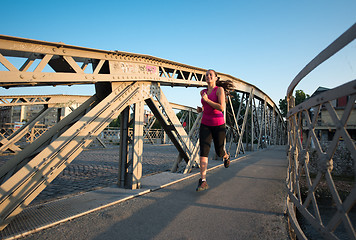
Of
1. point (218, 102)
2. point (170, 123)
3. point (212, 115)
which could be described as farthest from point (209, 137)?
point (170, 123)

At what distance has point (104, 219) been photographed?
2.53 meters

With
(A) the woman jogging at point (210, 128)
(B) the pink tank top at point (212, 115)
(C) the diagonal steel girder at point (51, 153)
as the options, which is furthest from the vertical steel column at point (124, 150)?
(B) the pink tank top at point (212, 115)

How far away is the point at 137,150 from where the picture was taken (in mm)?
4023

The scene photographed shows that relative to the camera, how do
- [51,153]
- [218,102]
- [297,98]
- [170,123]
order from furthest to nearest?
[297,98], [170,123], [218,102], [51,153]

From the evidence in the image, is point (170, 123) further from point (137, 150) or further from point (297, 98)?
Answer: point (297, 98)

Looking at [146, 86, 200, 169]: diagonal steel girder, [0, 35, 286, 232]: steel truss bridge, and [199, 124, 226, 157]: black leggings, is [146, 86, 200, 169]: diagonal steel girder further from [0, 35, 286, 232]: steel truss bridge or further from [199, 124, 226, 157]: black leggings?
[199, 124, 226, 157]: black leggings

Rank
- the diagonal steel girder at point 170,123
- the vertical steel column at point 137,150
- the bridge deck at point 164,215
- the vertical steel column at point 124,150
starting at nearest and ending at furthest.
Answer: the bridge deck at point 164,215
the vertical steel column at point 137,150
the vertical steel column at point 124,150
the diagonal steel girder at point 170,123

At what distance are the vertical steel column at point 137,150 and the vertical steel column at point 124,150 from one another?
0.74 feet

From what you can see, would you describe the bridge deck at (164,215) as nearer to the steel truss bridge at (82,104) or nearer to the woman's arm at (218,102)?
the steel truss bridge at (82,104)

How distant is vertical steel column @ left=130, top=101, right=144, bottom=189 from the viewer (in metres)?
3.93

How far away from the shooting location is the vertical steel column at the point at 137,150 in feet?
12.9

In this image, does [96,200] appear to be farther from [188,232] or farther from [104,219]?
[188,232]

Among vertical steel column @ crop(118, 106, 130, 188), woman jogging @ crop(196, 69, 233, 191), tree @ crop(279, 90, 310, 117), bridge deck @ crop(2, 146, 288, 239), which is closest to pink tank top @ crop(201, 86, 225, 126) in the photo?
woman jogging @ crop(196, 69, 233, 191)

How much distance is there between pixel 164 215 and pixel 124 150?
1897 mm
